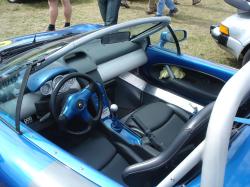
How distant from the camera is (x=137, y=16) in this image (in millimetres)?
7277

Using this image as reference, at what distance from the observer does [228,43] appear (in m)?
4.48

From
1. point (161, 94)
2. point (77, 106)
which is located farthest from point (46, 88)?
point (161, 94)

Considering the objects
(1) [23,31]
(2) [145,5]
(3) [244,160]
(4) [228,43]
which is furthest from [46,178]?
(2) [145,5]

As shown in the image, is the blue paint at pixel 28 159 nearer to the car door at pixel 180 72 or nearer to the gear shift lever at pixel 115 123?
the gear shift lever at pixel 115 123

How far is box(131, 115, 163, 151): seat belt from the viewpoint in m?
2.38

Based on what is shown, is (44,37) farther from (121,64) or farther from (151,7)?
(151,7)

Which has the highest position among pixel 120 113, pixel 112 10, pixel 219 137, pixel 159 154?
pixel 219 137

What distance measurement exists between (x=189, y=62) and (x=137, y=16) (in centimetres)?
452

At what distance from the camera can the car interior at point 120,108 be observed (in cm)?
174

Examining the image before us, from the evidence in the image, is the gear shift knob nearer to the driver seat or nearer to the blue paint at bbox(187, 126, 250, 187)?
the driver seat

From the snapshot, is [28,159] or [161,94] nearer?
[28,159]

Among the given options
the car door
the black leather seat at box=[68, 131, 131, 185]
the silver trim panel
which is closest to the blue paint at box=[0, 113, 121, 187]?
the black leather seat at box=[68, 131, 131, 185]

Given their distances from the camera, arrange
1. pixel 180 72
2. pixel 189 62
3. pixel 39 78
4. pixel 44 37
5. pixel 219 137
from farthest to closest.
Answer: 1. pixel 44 37
2. pixel 180 72
3. pixel 189 62
4. pixel 39 78
5. pixel 219 137

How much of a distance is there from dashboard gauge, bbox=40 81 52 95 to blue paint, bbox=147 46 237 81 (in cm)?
121
